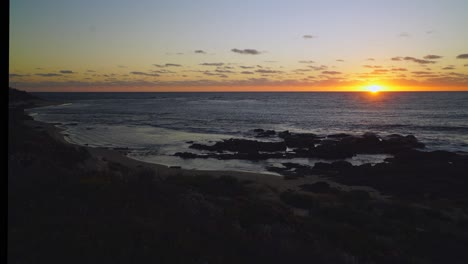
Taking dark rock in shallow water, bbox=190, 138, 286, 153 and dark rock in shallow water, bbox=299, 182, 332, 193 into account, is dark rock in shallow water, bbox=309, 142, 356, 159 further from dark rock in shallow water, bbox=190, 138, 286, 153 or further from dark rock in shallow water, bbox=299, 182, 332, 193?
dark rock in shallow water, bbox=299, 182, 332, 193

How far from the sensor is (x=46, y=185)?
1068cm

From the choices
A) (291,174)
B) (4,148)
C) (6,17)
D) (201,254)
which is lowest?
(291,174)

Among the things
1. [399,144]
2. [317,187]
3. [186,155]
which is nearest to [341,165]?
[317,187]

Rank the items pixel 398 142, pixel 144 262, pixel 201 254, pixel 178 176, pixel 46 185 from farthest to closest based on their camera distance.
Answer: pixel 398 142 < pixel 178 176 < pixel 46 185 < pixel 201 254 < pixel 144 262

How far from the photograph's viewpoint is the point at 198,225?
9.64 meters

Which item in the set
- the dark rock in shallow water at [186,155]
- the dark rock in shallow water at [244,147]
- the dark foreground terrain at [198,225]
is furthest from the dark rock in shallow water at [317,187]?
the dark rock in shallow water at [244,147]

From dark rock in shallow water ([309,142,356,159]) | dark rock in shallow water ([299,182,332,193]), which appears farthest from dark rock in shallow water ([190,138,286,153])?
dark rock in shallow water ([299,182,332,193])

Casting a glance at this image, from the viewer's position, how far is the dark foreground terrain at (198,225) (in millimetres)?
7676

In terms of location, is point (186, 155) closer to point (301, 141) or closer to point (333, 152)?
point (333, 152)

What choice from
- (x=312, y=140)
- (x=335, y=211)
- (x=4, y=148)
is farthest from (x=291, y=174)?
(x=4, y=148)

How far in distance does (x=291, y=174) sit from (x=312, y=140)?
54.4 feet

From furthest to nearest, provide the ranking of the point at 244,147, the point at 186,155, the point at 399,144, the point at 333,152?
1. the point at 399,144
2. the point at 244,147
3. the point at 333,152
4. the point at 186,155

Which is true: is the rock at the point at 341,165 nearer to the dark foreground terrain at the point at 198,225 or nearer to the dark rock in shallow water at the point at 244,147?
the dark rock in shallow water at the point at 244,147

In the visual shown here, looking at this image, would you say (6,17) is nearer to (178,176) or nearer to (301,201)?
(301,201)
